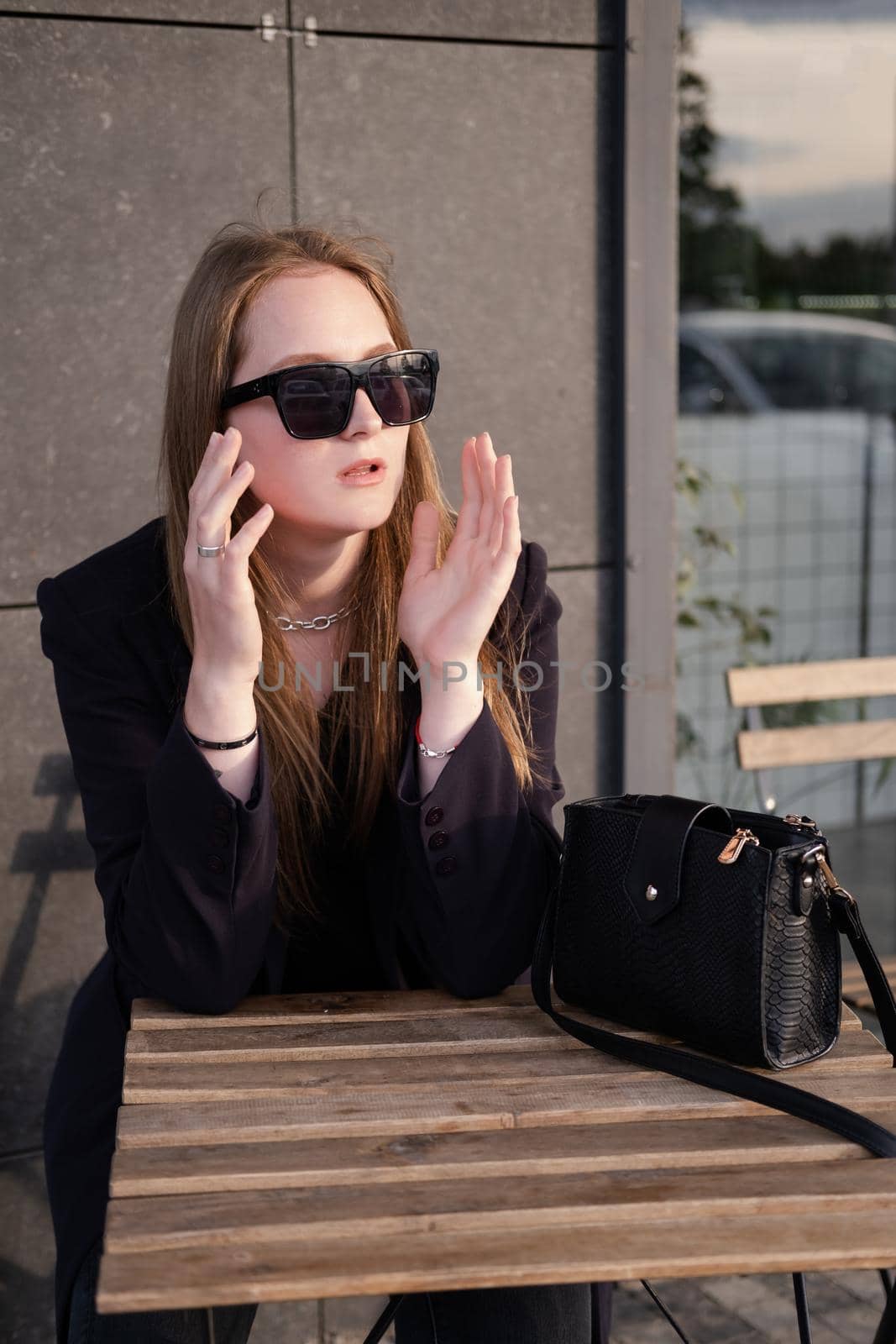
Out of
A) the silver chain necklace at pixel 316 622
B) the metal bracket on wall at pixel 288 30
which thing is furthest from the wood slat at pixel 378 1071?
the metal bracket on wall at pixel 288 30

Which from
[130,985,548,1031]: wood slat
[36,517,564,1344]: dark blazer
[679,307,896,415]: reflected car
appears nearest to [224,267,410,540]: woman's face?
[36,517,564,1344]: dark blazer

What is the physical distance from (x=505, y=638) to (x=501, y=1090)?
2.57ft

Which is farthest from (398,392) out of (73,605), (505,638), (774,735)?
(774,735)

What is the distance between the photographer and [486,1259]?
4.14 feet

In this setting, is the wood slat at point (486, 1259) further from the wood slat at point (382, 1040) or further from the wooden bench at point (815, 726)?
the wooden bench at point (815, 726)

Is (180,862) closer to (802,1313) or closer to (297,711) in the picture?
(297,711)

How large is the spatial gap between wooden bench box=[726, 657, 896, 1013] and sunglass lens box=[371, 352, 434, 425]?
135cm

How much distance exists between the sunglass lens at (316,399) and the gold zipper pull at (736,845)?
78 centimetres

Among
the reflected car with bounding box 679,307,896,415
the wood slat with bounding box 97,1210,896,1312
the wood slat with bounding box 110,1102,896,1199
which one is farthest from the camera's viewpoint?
the reflected car with bounding box 679,307,896,415

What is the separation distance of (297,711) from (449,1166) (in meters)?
0.82

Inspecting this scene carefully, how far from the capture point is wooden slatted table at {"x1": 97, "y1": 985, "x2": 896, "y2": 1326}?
1.26 metres

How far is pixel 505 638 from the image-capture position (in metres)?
2.18

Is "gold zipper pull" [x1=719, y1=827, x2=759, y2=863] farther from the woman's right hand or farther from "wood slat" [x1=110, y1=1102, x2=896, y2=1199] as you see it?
the woman's right hand

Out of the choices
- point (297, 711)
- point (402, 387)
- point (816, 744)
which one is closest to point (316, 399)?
point (402, 387)
